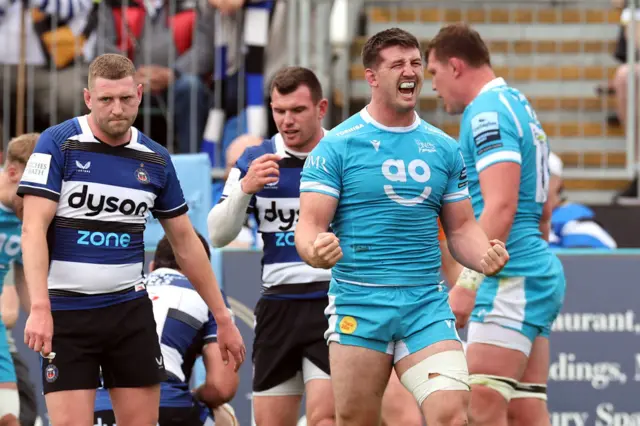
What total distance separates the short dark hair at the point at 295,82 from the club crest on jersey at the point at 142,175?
42.6 inches

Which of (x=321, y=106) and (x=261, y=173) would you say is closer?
(x=261, y=173)

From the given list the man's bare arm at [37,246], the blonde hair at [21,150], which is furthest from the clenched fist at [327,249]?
the blonde hair at [21,150]

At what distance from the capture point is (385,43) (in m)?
5.57

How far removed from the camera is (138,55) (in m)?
11.2

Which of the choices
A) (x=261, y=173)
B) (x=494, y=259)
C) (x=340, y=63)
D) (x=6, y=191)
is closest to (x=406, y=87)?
(x=494, y=259)

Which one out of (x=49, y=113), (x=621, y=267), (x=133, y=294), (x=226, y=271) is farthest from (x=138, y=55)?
(x=133, y=294)

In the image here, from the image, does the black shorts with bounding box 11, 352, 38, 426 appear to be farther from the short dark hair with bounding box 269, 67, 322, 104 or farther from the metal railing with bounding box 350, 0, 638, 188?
the metal railing with bounding box 350, 0, 638, 188

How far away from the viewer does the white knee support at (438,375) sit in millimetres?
5258

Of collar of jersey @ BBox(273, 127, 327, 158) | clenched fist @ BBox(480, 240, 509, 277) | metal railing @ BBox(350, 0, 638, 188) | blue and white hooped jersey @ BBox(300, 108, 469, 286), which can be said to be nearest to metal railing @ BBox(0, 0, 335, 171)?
metal railing @ BBox(350, 0, 638, 188)

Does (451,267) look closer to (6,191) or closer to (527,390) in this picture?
(527,390)

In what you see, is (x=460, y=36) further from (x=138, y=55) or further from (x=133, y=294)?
(x=138, y=55)

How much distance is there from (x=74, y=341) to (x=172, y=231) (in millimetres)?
818

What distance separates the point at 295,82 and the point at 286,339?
1.42 metres

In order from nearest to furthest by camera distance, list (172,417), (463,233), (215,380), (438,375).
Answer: (438,375) < (463,233) < (172,417) < (215,380)
